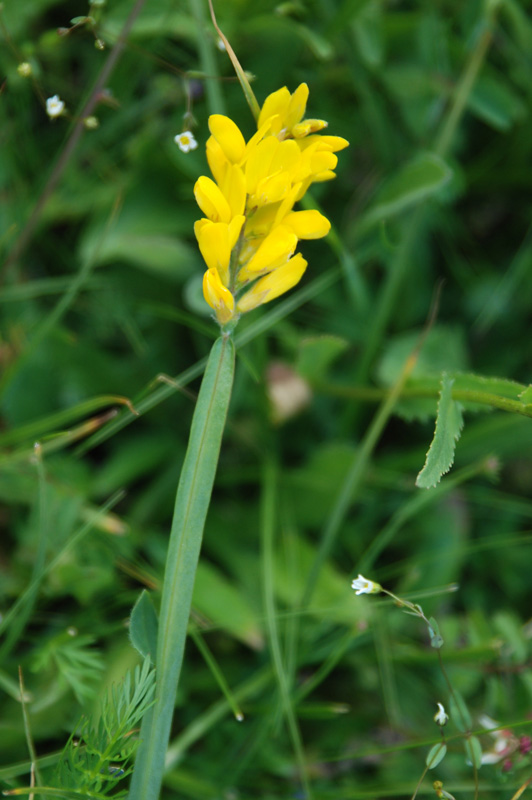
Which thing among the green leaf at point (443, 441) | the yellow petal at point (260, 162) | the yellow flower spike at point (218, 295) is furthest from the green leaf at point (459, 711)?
the yellow petal at point (260, 162)

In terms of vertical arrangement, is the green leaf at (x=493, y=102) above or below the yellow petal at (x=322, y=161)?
below

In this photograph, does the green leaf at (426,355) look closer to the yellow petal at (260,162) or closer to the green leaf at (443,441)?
the green leaf at (443,441)

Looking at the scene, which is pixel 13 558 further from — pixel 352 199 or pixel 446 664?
pixel 352 199

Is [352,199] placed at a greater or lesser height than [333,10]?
lesser

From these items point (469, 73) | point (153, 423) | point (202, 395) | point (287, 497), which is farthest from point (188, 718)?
point (469, 73)

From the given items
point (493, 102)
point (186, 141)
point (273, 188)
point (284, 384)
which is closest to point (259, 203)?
point (273, 188)

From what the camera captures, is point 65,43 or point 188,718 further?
point 65,43
